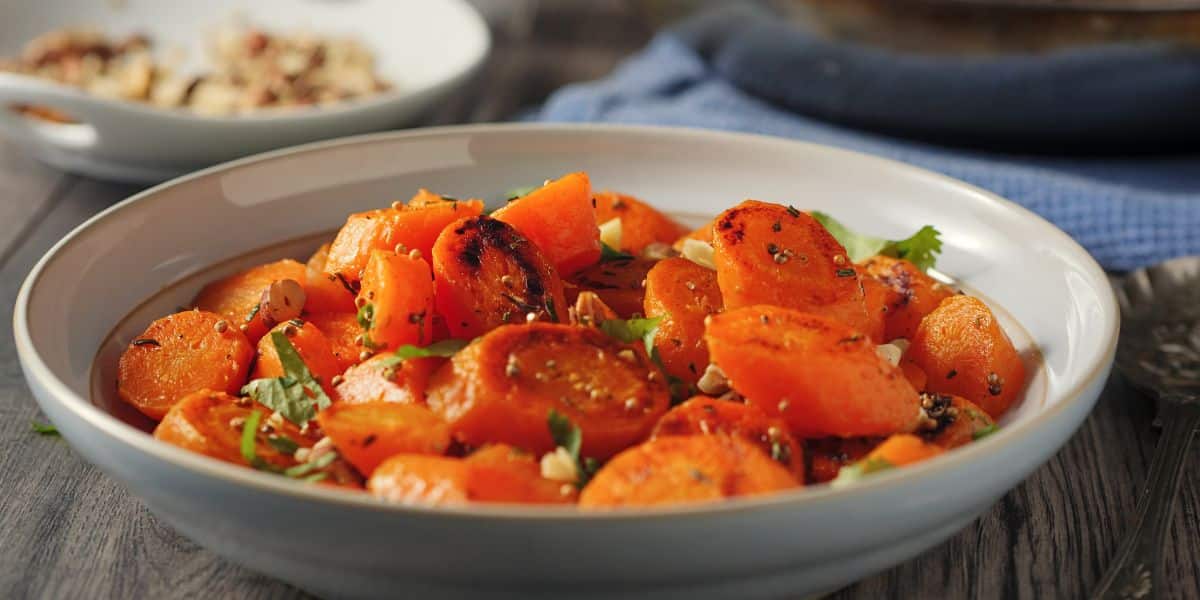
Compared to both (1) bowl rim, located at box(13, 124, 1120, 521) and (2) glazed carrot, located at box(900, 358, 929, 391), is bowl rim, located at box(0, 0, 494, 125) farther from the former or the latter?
(2) glazed carrot, located at box(900, 358, 929, 391)

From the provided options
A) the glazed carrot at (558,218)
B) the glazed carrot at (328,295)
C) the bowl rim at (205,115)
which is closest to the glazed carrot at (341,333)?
the glazed carrot at (328,295)

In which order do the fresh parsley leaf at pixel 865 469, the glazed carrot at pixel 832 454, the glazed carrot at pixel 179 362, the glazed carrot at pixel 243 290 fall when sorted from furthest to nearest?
the glazed carrot at pixel 243 290 < the glazed carrot at pixel 179 362 < the glazed carrot at pixel 832 454 < the fresh parsley leaf at pixel 865 469

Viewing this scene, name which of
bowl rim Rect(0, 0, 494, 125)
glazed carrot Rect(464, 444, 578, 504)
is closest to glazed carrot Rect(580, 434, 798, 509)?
glazed carrot Rect(464, 444, 578, 504)

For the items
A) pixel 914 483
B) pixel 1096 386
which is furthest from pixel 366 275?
pixel 1096 386

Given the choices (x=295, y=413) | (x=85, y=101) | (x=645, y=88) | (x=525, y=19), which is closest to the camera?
(x=295, y=413)

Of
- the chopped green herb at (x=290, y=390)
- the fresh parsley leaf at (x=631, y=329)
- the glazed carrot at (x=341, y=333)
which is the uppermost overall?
the fresh parsley leaf at (x=631, y=329)

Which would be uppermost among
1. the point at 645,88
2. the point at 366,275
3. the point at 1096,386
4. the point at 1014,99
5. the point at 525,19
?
the point at 1096,386

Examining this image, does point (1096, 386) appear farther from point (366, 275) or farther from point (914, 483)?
point (366, 275)

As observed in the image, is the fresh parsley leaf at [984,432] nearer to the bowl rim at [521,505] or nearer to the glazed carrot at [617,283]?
the bowl rim at [521,505]
